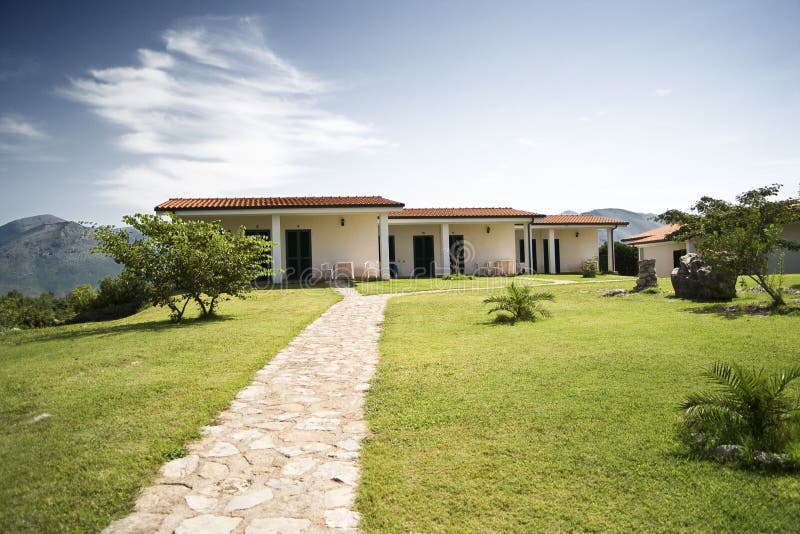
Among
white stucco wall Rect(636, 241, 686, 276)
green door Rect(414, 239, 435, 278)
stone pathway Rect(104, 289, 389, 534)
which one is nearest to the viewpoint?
stone pathway Rect(104, 289, 389, 534)

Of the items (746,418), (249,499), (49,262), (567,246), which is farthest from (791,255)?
(49,262)

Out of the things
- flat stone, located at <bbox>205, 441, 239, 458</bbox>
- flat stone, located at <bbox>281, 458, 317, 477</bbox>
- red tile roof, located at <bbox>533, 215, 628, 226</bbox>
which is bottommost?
flat stone, located at <bbox>281, 458, 317, 477</bbox>

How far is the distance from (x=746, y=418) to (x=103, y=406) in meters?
5.01

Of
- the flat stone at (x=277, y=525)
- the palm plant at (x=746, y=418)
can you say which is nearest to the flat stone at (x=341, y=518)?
the flat stone at (x=277, y=525)

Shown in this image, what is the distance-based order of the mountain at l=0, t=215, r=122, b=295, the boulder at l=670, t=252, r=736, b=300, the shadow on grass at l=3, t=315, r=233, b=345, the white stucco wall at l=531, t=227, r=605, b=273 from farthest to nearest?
the mountain at l=0, t=215, r=122, b=295 → the white stucco wall at l=531, t=227, r=605, b=273 → the boulder at l=670, t=252, r=736, b=300 → the shadow on grass at l=3, t=315, r=233, b=345

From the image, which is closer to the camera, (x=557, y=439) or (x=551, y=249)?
(x=557, y=439)

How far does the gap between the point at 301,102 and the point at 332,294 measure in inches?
230

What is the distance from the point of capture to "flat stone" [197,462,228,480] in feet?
8.95

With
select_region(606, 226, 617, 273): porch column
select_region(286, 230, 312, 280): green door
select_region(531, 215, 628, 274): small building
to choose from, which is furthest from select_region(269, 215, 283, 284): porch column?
select_region(606, 226, 617, 273): porch column

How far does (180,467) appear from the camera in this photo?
2844 mm

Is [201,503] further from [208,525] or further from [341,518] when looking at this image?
[341,518]

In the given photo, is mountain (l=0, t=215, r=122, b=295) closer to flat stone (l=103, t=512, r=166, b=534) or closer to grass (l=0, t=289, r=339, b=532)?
grass (l=0, t=289, r=339, b=532)

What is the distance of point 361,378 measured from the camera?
4.91 m

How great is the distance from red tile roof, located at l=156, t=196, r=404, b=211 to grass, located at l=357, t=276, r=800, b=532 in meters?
11.9
